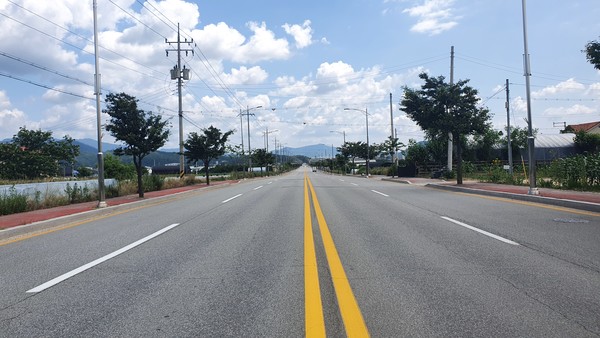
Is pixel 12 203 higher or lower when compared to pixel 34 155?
lower

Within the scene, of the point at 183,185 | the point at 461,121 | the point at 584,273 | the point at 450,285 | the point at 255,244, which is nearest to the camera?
the point at 450,285

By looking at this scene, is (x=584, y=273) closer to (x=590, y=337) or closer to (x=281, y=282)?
(x=590, y=337)

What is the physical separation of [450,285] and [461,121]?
2313 centimetres

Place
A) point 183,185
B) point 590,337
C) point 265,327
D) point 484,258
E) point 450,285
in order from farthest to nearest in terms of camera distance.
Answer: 1. point 183,185
2. point 484,258
3. point 450,285
4. point 265,327
5. point 590,337

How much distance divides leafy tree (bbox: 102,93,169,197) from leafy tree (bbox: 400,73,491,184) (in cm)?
1511

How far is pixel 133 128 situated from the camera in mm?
23391

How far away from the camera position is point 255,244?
8.30 meters

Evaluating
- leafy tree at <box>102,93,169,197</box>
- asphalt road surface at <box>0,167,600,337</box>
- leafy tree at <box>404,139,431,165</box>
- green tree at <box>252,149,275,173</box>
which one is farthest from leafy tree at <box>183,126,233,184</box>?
green tree at <box>252,149,275,173</box>

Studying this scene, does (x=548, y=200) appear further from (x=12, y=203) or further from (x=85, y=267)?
(x=12, y=203)

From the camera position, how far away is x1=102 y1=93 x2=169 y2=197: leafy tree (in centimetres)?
2305

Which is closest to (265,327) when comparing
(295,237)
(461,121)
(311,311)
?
(311,311)

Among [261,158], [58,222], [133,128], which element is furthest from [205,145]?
[261,158]

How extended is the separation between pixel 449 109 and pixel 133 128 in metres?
18.3

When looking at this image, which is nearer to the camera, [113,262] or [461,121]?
[113,262]
